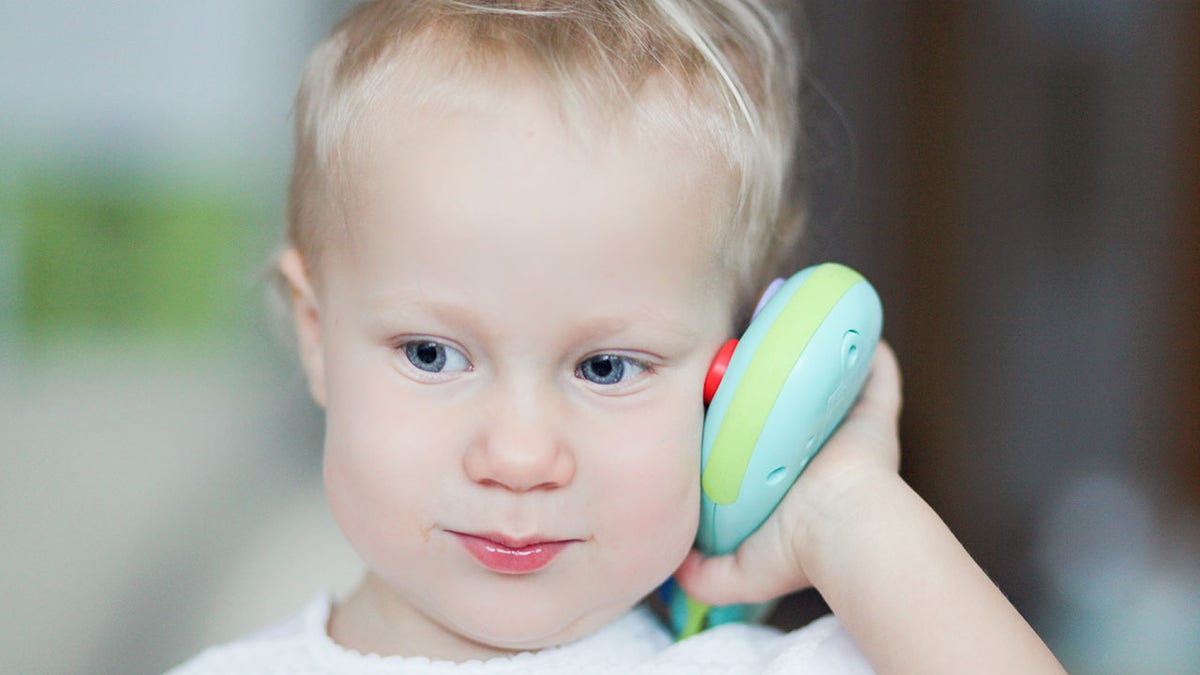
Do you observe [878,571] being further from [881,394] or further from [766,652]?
[881,394]

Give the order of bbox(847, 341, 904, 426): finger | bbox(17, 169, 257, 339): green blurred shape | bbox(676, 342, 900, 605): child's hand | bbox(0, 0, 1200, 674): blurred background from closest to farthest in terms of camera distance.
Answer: bbox(676, 342, 900, 605): child's hand < bbox(847, 341, 904, 426): finger < bbox(0, 0, 1200, 674): blurred background < bbox(17, 169, 257, 339): green blurred shape

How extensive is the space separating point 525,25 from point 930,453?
139 centimetres

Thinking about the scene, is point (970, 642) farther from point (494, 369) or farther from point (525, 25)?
point (525, 25)

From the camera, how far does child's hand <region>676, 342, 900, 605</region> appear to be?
93cm

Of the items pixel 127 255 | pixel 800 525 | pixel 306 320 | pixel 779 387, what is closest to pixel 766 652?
pixel 800 525

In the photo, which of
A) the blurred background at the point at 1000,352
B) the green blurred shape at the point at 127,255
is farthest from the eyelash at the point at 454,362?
the green blurred shape at the point at 127,255

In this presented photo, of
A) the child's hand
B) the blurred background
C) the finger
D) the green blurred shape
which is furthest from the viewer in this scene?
the green blurred shape

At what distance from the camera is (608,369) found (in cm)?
89

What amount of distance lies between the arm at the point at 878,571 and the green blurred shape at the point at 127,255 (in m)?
2.06

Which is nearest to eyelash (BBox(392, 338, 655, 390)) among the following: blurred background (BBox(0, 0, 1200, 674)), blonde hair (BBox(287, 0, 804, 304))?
blonde hair (BBox(287, 0, 804, 304))

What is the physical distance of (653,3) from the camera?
0.93 meters

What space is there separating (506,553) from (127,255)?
2176 mm

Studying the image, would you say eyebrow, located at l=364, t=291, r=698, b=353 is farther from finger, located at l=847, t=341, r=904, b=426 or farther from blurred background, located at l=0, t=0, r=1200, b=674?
blurred background, located at l=0, t=0, r=1200, b=674

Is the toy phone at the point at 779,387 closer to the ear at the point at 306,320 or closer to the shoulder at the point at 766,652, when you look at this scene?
the shoulder at the point at 766,652
